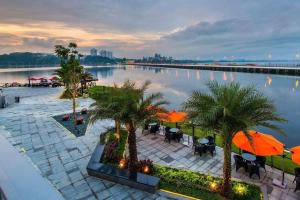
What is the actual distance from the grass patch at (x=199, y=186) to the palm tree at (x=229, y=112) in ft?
1.85

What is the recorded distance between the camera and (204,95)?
8.98m

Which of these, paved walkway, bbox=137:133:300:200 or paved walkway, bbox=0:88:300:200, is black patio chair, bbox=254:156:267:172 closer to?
paved walkway, bbox=137:133:300:200

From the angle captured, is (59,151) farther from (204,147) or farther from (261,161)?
(261,161)

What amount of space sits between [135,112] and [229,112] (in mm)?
4329

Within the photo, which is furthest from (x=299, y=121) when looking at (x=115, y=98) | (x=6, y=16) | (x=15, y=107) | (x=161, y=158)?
(x=6, y=16)

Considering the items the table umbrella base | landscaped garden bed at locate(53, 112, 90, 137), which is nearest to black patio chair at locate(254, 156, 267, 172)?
the table umbrella base

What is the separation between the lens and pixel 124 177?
9680 millimetres

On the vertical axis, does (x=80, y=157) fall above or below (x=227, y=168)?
below

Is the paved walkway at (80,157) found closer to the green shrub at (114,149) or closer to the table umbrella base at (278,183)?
the table umbrella base at (278,183)

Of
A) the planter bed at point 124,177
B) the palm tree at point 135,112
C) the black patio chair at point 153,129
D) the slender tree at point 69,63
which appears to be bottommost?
the planter bed at point 124,177

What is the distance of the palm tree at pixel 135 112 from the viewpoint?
32.6 feet

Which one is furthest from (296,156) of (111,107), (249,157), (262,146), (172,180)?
(111,107)

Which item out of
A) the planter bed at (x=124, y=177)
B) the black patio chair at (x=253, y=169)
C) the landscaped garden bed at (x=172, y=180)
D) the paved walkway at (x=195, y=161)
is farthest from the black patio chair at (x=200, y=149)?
the planter bed at (x=124, y=177)

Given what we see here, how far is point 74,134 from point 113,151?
532 centimetres
